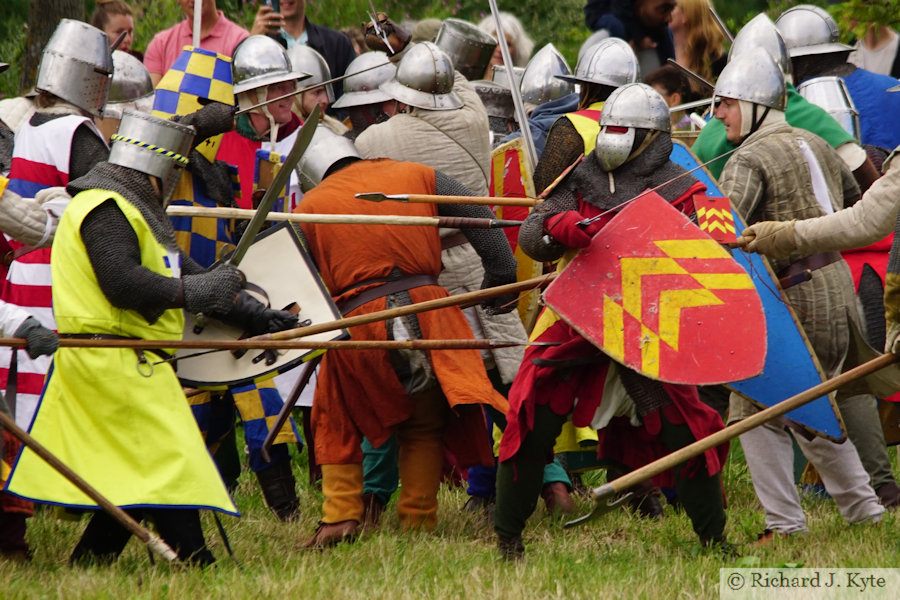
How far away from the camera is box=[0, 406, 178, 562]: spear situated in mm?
4227

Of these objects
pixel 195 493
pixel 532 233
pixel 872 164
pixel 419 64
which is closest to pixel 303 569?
pixel 195 493

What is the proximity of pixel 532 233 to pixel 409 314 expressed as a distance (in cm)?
63

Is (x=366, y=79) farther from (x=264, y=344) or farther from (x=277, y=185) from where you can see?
(x=264, y=344)

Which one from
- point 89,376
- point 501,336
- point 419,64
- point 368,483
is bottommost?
point 368,483

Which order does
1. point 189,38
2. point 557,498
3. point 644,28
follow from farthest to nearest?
point 644,28
point 189,38
point 557,498

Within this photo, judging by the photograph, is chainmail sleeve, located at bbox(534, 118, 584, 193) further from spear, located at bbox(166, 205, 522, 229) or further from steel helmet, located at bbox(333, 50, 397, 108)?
steel helmet, located at bbox(333, 50, 397, 108)

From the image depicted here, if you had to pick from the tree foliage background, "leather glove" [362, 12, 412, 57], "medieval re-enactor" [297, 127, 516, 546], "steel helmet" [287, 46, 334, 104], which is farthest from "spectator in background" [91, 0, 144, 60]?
"medieval re-enactor" [297, 127, 516, 546]

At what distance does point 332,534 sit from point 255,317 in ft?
3.02

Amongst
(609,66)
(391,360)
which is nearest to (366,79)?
(609,66)

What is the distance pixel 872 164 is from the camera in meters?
6.24

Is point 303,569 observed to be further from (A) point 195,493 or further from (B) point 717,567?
(B) point 717,567

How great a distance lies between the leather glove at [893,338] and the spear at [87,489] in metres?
2.31

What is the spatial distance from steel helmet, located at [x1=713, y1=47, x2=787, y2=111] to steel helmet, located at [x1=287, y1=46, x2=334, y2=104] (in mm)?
2575

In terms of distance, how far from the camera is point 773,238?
4672 millimetres
